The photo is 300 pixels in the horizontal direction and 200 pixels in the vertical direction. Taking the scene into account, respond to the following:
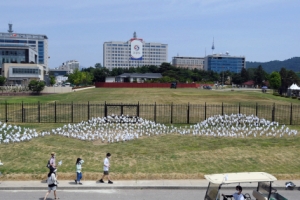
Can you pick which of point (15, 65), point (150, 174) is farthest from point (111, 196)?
point (15, 65)

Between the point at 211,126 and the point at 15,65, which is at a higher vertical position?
the point at 15,65

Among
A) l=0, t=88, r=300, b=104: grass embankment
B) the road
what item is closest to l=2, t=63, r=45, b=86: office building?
l=0, t=88, r=300, b=104: grass embankment

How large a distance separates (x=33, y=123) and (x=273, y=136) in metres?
19.5

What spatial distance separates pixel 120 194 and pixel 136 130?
12.6 metres

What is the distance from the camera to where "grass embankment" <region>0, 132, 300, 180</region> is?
15.5m

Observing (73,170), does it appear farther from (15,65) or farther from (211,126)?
(15,65)

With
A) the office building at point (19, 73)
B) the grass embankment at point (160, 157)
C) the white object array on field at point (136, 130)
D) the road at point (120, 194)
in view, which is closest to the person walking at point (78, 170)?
the road at point (120, 194)

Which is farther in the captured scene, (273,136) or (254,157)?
(273,136)

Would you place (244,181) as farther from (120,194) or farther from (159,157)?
(159,157)

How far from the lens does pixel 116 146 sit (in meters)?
21.0

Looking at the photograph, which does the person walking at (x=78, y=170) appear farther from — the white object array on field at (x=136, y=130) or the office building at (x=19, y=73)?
the office building at (x=19, y=73)

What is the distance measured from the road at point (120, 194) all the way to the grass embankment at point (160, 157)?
128cm

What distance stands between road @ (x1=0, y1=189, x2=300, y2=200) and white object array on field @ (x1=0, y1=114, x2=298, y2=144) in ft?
28.6

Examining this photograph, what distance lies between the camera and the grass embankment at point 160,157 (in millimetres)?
15539
